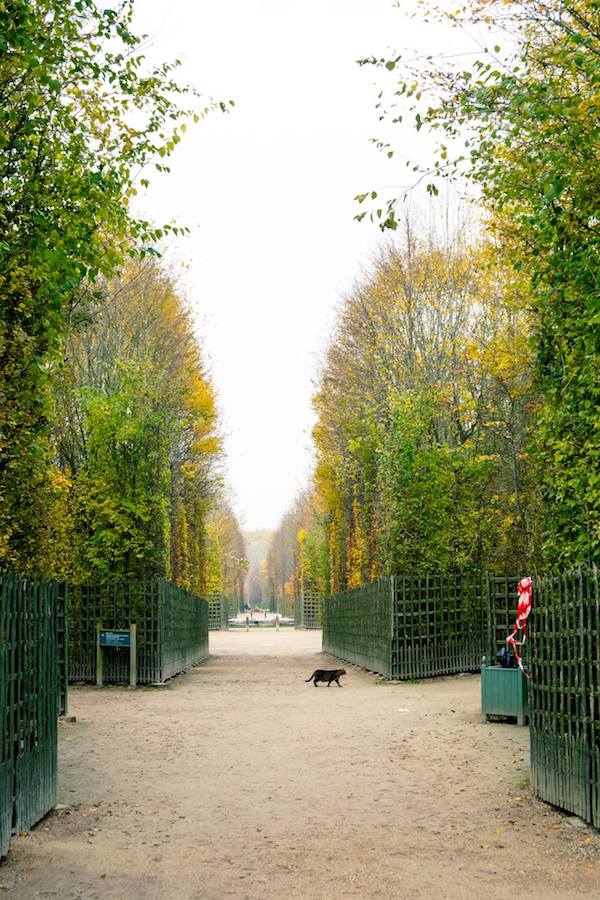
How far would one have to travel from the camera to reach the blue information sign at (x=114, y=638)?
21422mm

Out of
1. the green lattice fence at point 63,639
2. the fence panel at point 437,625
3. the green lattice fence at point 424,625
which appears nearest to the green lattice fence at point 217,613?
the green lattice fence at point 424,625

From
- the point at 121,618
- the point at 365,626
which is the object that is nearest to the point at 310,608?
the point at 365,626

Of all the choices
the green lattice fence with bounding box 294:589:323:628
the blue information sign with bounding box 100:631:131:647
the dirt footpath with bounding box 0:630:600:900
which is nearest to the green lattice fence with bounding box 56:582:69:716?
the dirt footpath with bounding box 0:630:600:900

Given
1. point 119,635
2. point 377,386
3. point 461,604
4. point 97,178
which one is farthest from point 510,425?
point 97,178

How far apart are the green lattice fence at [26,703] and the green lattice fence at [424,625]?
1416 cm

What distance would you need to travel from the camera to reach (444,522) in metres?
23.9

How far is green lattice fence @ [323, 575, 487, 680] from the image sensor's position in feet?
71.9

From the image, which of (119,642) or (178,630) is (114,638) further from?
(178,630)

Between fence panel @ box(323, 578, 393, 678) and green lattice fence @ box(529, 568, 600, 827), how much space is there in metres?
13.2

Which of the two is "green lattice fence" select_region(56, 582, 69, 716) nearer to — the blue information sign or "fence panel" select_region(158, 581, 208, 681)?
the blue information sign

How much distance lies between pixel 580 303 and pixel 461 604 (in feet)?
49.4

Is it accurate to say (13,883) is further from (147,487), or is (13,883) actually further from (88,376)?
(88,376)

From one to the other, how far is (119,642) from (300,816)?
14021 millimetres

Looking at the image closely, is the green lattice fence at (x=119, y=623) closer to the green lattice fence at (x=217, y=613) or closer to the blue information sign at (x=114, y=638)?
the blue information sign at (x=114, y=638)
